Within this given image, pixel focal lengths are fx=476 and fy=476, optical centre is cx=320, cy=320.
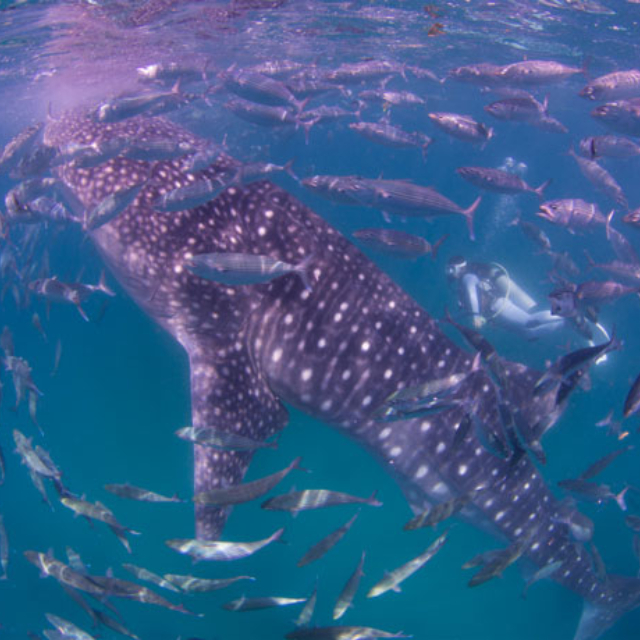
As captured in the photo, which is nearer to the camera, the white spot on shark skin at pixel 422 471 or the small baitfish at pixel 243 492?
the small baitfish at pixel 243 492

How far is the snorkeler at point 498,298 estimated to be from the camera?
38.3 feet

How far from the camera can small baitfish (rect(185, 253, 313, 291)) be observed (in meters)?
4.57

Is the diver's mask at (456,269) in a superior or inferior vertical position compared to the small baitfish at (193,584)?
inferior

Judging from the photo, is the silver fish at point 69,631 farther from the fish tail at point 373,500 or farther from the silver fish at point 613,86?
the silver fish at point 613,86

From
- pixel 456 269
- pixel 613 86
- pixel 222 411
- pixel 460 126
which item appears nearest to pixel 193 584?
pixel 222 411

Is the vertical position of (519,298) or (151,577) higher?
(151,577)

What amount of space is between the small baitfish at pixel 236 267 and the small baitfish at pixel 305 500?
2061 millimetres

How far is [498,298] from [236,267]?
9753mm

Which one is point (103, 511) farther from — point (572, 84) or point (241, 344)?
point (572, 84)

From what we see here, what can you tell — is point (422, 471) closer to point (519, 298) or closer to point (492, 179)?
A: point (492, 179)

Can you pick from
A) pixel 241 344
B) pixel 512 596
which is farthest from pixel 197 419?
pixel 512 596

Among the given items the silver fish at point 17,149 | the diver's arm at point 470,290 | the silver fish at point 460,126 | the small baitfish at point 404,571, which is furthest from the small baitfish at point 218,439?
the diver's arm at point 470,290

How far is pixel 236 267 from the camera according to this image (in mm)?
4586

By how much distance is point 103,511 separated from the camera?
15.2ft
